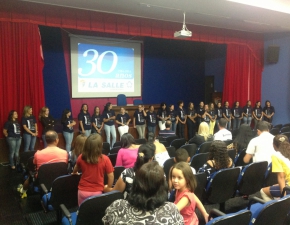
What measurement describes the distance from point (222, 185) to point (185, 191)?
984 millimetres

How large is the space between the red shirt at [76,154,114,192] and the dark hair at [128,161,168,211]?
1.10 metres

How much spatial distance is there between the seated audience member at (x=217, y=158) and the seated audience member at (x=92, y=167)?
3.51 feet

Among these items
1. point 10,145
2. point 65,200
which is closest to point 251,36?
point 10,145

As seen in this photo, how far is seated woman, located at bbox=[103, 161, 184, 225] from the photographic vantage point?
143 centimetres

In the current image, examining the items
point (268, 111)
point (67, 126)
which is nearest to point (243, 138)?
point (67, 126)

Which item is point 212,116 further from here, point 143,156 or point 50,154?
point 143,156

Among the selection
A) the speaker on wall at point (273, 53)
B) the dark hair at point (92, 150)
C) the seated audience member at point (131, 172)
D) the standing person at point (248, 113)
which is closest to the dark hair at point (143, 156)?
the seated audience member at point (131, 172)

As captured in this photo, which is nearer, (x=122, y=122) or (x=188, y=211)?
(x=188, y=211)

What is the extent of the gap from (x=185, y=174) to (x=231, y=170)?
37.9 inches

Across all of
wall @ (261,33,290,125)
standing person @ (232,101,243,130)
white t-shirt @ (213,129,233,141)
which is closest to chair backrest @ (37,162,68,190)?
white t-shirt @ (213,129,233,141)

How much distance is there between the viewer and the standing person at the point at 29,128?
5730 mm

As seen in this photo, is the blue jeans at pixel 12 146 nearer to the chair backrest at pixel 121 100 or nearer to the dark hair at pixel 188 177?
the chair backrest at pixel 121 100

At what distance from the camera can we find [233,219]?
1.71 metres

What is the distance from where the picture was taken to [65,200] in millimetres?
2703
